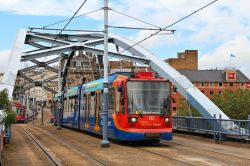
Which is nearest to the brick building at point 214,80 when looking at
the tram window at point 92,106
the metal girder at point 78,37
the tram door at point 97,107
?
the metal girder at point 78,37

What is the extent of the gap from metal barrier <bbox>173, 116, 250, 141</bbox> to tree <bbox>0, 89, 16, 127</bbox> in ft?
30.0

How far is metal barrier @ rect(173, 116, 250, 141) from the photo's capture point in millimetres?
20203

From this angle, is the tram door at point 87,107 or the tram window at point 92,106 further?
the tram door at point 87,107

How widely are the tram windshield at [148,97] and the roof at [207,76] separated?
379 feet

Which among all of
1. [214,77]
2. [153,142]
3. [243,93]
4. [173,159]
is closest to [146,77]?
[153,142]

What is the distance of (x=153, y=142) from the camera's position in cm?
2189

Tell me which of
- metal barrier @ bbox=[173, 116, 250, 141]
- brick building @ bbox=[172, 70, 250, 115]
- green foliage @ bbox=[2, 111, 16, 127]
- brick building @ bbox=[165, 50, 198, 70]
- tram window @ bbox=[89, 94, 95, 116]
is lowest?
metal barrier @ bbox=[173, 116, 250, 141]

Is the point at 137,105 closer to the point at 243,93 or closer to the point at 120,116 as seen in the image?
the point at 120,116

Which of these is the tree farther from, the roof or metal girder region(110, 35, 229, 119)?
the roof

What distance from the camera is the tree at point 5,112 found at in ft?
56.2

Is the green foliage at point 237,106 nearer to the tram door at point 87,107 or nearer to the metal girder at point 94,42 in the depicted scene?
the metal girder at point 94,42

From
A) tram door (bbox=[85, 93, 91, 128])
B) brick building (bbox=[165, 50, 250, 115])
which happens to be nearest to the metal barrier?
tram door (bbox=[85, 93, 91, 128])

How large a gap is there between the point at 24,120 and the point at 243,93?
142ft

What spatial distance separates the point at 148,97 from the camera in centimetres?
1953
